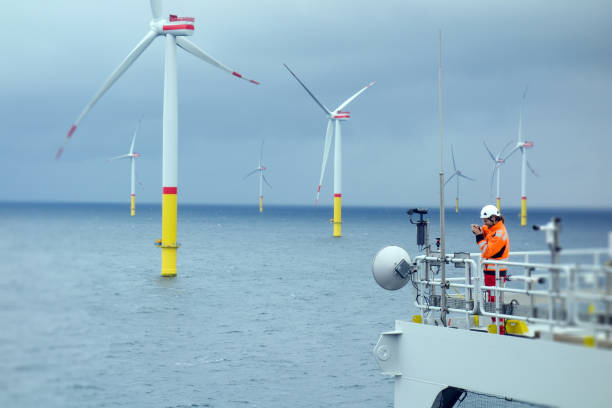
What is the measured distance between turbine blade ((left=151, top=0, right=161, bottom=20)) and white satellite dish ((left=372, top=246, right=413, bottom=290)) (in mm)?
38603

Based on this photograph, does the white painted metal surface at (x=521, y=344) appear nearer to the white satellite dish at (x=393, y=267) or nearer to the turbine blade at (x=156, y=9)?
the white satellite dish at (x=393, y=267)

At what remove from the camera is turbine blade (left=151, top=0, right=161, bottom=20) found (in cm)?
4897

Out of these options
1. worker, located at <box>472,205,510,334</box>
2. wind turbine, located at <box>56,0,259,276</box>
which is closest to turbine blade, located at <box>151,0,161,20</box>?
wind turbine, located at <box>56,0,259,276</box>

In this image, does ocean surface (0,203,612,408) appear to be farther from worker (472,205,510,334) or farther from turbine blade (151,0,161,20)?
turbine blade (151,0,161,20)

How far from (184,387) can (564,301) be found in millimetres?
17348

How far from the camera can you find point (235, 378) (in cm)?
2706

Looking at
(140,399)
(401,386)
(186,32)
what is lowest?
(140,399)

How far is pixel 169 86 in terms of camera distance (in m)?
46.5

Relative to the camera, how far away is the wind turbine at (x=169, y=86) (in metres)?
44.8

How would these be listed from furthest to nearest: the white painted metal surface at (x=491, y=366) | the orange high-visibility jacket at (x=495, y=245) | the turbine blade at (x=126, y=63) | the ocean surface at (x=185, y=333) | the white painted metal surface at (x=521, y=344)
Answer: the turbine blade at (x=126, y=63)
the ocean surface at (x=185, y=333)
the orange high-visibility jacket at (x=495, y=245)
the white painted metal surface at (x=491, y=366)
the white painted metal surface at (x=521, y=344)

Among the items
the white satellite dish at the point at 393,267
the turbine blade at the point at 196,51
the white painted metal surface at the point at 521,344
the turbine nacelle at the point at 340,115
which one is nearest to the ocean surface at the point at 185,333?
the white painted metal surface at the point at 521,344

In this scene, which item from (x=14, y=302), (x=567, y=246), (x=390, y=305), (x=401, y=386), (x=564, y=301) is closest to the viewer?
(x=564, y=301)

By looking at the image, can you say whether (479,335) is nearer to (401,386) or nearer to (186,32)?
(401,386)

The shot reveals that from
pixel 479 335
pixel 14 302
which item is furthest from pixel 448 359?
pixel 14 302
